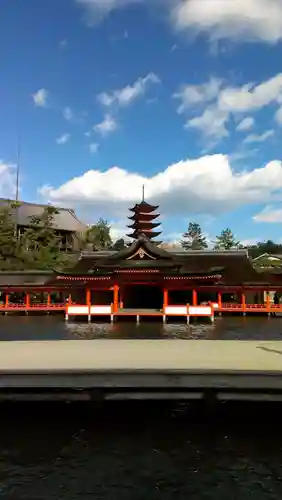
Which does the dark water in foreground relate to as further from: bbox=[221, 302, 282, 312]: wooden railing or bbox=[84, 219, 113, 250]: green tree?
bbox=[84, 219, 113, 250]: green tree

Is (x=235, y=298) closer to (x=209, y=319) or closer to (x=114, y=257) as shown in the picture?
(x=209, y=319)

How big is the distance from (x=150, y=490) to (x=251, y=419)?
10.2 ft

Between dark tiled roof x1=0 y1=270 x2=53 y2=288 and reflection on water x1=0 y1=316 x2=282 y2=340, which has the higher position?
dark tiled roof x1=0 y1=270 x2=53 y2=288

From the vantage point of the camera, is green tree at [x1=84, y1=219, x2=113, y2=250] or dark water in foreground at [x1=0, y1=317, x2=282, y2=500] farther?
green tree at [x1=84, y1=219, x2=113, y2=250]

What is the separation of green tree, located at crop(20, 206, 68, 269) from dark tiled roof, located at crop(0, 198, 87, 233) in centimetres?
723

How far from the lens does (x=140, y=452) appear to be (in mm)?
6875

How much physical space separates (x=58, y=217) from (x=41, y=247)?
18085 millimetres

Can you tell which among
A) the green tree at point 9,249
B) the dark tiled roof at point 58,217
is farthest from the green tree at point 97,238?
the green tree at point 9,249

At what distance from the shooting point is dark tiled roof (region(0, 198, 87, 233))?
60.7m

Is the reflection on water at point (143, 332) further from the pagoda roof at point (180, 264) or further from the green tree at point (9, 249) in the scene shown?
the green tree at point (9, 249)

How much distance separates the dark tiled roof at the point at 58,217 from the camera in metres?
60.7

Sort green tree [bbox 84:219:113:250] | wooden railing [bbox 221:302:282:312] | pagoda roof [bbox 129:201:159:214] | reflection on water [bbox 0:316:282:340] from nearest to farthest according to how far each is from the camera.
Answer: reflection on water [bbox 0:316:282:340] < wooden railing [bbox 221:302:282:312] < pagoda roof [bbox 129:201:159:214] < green tree [bbox 84:219:113:250]

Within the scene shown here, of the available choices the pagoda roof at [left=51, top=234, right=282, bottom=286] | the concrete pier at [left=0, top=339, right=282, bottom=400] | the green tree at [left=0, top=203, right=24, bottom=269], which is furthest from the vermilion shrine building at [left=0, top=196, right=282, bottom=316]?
the concrete pier at [left=0, top=339, right=282, bottom=400]

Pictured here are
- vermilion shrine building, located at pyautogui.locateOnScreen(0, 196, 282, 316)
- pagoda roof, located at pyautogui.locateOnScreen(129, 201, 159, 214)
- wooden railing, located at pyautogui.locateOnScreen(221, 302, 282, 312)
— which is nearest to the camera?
vermilion shrine building, located at pyautogui.locateOnScreen(0, 196, 282, 316)
